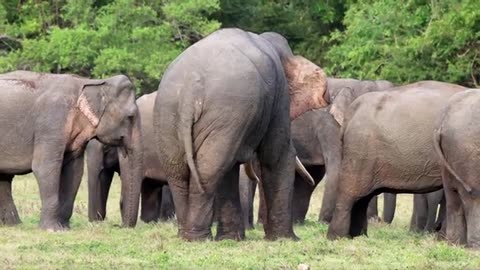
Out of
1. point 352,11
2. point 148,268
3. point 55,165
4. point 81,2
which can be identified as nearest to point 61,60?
point 81,2

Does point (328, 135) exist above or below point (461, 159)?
below

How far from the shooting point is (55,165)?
1534cm

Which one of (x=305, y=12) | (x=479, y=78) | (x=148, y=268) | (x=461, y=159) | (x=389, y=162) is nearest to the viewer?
(x=148, y=268)

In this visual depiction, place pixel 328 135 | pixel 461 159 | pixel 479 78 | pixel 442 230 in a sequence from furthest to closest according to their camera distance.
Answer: pixel 479 78 → pixel 328 135 → pixel 442 230 → pixel 461 159

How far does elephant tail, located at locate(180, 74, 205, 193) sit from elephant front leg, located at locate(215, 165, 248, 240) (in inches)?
32.8

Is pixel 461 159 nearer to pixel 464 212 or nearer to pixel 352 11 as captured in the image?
pixel 464 212

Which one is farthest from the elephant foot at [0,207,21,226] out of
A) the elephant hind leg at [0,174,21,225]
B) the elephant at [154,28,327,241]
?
the elephant at [154,28,327,241]

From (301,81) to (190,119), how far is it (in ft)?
7.09

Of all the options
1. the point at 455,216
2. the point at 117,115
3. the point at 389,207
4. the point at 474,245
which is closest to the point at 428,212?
the point at 389,207

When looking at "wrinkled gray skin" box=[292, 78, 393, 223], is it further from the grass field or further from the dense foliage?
the dense foliage

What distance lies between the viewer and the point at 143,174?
18.5m

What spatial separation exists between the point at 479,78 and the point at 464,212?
47.5ft

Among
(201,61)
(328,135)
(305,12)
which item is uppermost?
(201,61)

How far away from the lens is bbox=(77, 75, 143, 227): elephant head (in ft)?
51.6
